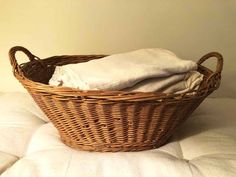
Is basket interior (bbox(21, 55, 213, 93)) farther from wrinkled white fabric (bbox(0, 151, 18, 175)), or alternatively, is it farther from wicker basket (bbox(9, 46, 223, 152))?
wrinkled white fabric (bbox(0, 151, 18, 175))

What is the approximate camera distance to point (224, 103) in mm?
1033

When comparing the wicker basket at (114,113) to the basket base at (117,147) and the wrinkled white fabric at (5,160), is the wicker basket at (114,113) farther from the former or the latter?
the wrinkled white fabric at (5,160)

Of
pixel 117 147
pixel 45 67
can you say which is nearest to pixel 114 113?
pixel 117 147

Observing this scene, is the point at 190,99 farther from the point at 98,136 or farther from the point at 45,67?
the point at 45,67

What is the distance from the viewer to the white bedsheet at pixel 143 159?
23.2 inches

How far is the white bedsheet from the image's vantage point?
0.59m

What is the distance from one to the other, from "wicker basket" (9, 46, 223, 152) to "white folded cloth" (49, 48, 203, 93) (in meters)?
0.05

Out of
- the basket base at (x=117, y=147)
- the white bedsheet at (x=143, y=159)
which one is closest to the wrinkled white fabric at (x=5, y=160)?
the white bedsheet at (x=143, y=159)

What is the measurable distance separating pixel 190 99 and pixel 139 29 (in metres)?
0.53

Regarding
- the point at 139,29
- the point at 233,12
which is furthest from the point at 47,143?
the point at 233,12

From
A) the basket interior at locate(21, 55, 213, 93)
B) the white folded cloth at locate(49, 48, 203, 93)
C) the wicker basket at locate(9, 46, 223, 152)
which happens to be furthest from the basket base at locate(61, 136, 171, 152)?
the basket interior at locate(21, 55, 213, 93)

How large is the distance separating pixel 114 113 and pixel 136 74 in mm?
94

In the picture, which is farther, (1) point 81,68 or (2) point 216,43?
(2) point 216,43

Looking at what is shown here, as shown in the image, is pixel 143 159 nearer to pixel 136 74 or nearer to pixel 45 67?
pixel 136 74
